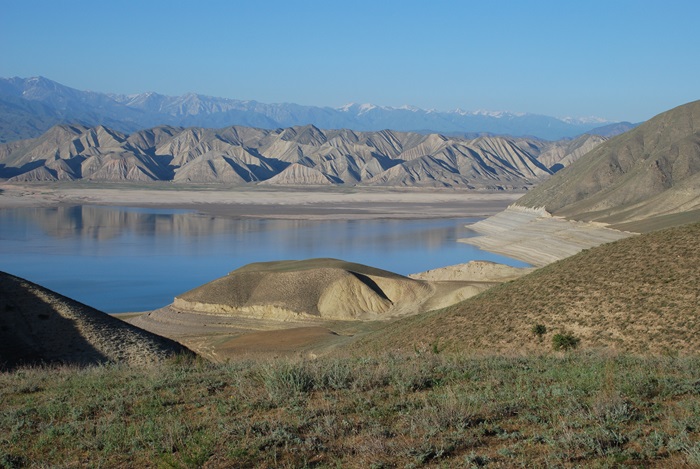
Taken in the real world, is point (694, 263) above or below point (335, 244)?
above

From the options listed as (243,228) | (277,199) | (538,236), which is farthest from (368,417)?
(277,199)

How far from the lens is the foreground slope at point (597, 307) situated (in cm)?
1847

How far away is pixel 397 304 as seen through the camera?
1654 inches

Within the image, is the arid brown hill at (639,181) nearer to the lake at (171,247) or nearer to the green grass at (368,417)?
the lake at (171,247)

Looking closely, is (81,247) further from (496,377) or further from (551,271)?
(496,377)

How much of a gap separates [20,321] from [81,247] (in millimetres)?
51171

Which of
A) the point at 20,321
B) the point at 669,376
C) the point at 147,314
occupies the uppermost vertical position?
the point at 669,376

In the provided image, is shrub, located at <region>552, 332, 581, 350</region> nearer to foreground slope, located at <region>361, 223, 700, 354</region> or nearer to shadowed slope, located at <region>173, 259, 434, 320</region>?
foreground slope, located at <region>361, 223, 700, 354</region>

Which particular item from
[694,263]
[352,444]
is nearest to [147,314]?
[694,263]

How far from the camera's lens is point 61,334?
2402 cm

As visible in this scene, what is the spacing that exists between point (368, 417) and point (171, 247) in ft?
225

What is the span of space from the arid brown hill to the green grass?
56.3 meters

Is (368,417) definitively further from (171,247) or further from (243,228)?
(243,228)

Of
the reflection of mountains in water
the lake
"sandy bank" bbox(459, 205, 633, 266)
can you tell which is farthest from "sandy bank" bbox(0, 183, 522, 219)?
"sandy bank" bbox(459, 205, 633, 266)
